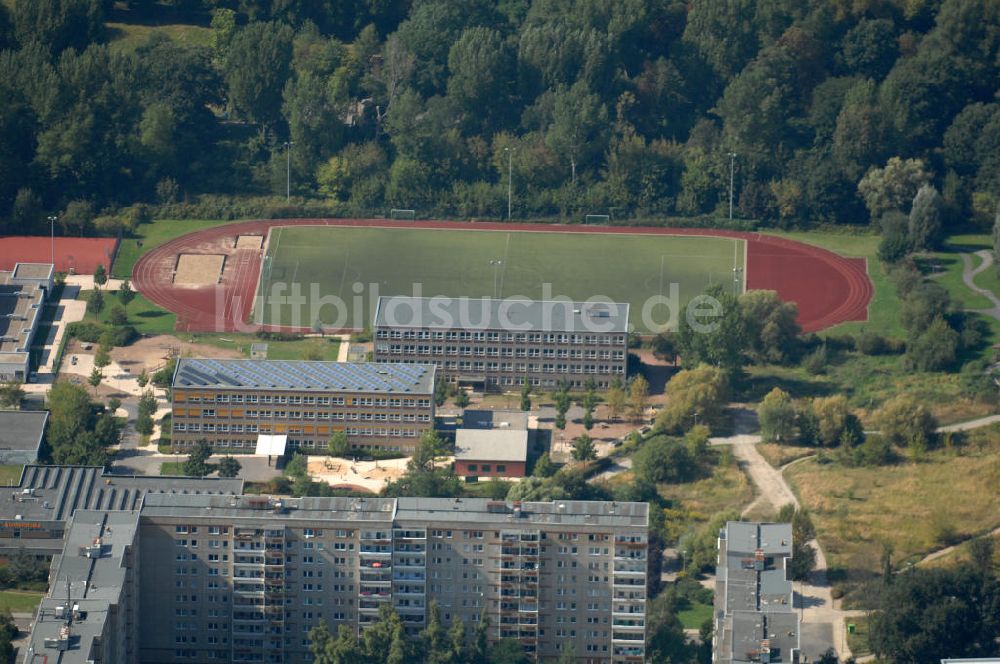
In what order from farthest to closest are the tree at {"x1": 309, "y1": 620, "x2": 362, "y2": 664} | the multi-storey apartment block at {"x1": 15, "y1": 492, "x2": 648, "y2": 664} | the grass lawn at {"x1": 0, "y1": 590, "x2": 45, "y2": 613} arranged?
the grass lawn at {"x1": 0, "y1": 590, "x2": 45, "y2": 613}
the multi-storey apartment block at {"x1": 15, "y1": 492, "x2": 648, "y2": 664}
the tree at {"x1": 309, "y1": 620, "x2": 362, "y2": 664}

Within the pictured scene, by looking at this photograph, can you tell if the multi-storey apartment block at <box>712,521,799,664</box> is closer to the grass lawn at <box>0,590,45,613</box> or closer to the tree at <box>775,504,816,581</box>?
the tree at <box>775,504,816,581</box>

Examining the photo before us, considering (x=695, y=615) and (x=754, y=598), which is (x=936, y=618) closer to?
(x=754, y=598)

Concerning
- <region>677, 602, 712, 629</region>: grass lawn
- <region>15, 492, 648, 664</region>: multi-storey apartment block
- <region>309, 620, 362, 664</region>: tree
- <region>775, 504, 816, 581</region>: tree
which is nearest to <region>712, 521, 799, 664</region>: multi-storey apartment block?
<region>677, 602, 712, 629</region>: grass lawn

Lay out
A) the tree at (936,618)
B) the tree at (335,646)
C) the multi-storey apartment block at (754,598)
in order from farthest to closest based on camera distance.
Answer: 1. the tree at (936,618)
2. the tree at (335,646)
3. the multi-storey apartment block at (754,598)

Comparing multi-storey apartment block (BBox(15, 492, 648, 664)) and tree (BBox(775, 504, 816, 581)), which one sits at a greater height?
tree (BBox(775, 504, 816, 581))

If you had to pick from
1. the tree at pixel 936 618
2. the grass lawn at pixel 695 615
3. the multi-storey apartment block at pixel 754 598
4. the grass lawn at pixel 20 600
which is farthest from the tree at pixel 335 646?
the tree at pixel 936 618

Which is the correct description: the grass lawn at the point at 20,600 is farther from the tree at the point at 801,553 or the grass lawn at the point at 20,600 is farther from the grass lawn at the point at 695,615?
the tree at the point at 801,553
